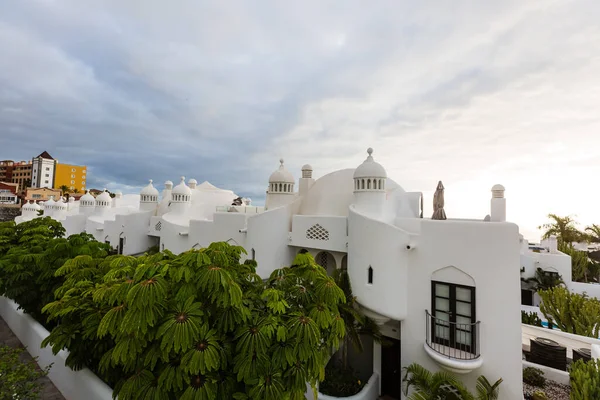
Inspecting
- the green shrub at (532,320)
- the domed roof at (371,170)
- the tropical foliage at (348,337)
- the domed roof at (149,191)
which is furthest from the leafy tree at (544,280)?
the domed roof at (149,191)

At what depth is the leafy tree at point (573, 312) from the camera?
14633 mm

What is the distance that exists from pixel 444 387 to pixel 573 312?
1176 cm

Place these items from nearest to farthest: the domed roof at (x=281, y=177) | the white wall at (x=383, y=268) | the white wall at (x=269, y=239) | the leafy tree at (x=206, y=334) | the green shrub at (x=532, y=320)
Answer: the leafy tree at (x=206, y=334)
the white wall at (x=383, y=268)
the white wall at (x=269, y=239)
the domed roof at (x=281, y=177)
the green shrub at (x=532, y=320)

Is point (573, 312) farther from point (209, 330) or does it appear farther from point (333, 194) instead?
point (209, 330)

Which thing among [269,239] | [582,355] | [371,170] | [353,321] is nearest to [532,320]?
[582,355]

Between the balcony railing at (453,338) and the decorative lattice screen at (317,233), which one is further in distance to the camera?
the decorative lattice screen at (317,233)

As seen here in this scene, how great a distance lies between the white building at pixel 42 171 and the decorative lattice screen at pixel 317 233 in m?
86.2

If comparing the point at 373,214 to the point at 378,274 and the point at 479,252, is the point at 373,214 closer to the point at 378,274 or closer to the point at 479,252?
the point at 378,274

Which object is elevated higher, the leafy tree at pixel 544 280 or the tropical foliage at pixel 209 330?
the tropical foliage at pixel 209 330

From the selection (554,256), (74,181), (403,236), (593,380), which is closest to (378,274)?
(403,236)

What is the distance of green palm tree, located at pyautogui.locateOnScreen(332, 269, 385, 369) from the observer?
9.95 m

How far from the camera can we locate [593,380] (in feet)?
22.6

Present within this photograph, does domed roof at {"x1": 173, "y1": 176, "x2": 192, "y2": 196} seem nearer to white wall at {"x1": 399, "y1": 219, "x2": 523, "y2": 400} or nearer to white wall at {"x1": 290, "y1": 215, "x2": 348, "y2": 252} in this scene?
white wall at {"x1": 290, "y1": 215, "x2": 348, "y2": 252}

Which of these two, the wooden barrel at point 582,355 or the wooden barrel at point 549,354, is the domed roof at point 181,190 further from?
the wooden barrel at point 582,355
